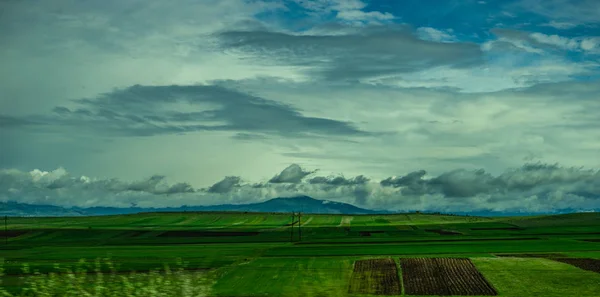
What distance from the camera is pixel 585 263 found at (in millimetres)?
94188

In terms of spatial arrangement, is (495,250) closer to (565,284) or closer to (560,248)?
(560,248)

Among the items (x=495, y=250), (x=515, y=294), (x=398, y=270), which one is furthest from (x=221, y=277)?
(x=495, y=250)

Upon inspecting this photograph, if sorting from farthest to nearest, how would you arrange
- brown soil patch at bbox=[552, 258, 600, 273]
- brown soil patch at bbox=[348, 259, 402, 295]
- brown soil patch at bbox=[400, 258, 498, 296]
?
brown soil patch at bbox=[552, 258, 600, 273] < brown soil patch at bbox=[348, 259, 402, 295] < brown soil patch at bbox=[400, 258, 498, 296]

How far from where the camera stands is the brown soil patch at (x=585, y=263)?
87.2 m

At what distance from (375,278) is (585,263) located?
3775 centimetres

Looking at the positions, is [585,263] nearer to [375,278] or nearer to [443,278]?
[443,278]

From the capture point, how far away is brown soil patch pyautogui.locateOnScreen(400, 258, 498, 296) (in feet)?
221

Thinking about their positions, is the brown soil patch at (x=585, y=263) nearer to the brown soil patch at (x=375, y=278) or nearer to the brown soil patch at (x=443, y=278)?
the brown soil patch at (x=443, y=278)

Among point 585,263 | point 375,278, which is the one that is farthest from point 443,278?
point 585,263

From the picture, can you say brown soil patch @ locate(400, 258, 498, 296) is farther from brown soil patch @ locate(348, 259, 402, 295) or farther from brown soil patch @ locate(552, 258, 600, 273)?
brown soil patch @ locate(552, 258, 600, 273)

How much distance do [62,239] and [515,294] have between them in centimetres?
16113

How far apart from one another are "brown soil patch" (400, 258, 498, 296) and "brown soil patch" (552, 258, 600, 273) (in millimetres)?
15320

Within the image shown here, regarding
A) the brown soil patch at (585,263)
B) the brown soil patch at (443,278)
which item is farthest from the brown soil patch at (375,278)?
the brown soil patch at (585,263)

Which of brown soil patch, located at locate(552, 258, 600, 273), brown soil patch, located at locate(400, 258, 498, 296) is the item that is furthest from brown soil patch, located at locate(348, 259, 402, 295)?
brown soil patch, located at locate(552, 258, 600, 273)
